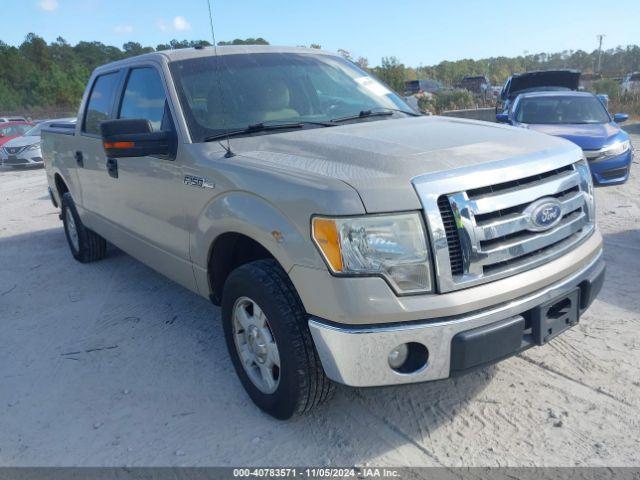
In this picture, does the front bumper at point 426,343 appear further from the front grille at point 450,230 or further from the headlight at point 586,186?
the headlight at point 586,186

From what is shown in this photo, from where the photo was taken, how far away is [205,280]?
3223 mm

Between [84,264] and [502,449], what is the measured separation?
4.86m

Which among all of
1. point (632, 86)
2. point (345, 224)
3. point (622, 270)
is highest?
point (345, 224)

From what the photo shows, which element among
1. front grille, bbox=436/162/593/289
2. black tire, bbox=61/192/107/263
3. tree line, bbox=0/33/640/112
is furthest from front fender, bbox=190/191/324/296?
tree line, bbox=0/33/640/112

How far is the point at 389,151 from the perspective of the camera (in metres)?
2.60

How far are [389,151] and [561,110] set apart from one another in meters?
7.73

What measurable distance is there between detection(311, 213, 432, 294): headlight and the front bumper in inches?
8.2

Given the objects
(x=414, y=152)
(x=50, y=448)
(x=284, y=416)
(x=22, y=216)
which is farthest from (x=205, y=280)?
(x=22, y=216)

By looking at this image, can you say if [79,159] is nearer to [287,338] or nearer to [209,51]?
[209,51]

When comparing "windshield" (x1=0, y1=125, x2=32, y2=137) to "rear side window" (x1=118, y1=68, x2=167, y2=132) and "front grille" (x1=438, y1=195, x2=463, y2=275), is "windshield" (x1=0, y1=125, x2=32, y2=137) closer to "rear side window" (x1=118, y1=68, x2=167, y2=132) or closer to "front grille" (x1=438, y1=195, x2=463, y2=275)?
"rear side window" (x1=118, y1=68, x2=167, y2=132)

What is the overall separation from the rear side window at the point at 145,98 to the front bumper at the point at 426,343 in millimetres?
1941

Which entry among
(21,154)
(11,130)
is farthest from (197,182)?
(11,130)

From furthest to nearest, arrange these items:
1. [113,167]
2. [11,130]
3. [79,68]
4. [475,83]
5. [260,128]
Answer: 1. [79,68]
2. [475,83]
3. [11,130]
4. [113,167]
5. [260,128]

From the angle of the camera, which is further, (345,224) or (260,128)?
(260,128)
